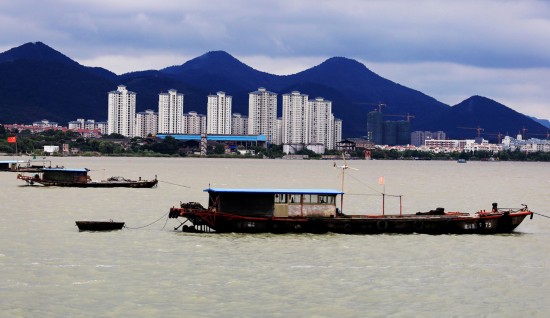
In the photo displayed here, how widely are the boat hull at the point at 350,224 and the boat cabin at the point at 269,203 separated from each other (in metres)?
0.45

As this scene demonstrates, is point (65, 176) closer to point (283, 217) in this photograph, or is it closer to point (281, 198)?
point (281, 198)

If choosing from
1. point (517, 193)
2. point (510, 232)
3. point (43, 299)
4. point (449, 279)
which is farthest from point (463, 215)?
point (517, 193)

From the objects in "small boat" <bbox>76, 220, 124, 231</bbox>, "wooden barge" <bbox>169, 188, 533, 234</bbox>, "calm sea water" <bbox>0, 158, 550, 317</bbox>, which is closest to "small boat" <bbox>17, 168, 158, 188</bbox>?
"calm sea water" <bbox>0, 158, 550, 317</bbox>

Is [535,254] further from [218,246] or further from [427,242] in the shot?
[218,246]

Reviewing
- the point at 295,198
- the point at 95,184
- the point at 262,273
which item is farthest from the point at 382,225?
A: the point at 95,184

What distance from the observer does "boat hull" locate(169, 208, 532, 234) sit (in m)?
39.2

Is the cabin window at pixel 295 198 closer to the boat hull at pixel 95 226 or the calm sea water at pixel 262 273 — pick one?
the calm sea water at pixel 262 273

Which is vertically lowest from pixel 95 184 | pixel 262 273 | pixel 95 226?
pixel 262 273

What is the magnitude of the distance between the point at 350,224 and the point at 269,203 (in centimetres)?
406

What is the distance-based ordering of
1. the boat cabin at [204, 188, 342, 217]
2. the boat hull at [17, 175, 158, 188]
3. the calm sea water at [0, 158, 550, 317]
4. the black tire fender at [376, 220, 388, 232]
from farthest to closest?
the boat hull at [17, 175, 158, 188] → the black tire fender at [376, 220, 388, 232] → the boat cabin at [204, 188, 342, 217] → the calm sea water at [0, 158, 550, 317]

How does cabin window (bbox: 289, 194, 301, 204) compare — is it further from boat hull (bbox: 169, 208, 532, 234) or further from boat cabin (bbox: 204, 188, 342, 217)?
boat hull (bbox: 169, 208, 532, 234)

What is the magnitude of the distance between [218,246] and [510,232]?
1655 cm

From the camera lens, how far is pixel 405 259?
33.4 m

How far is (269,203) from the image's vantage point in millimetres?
39562
